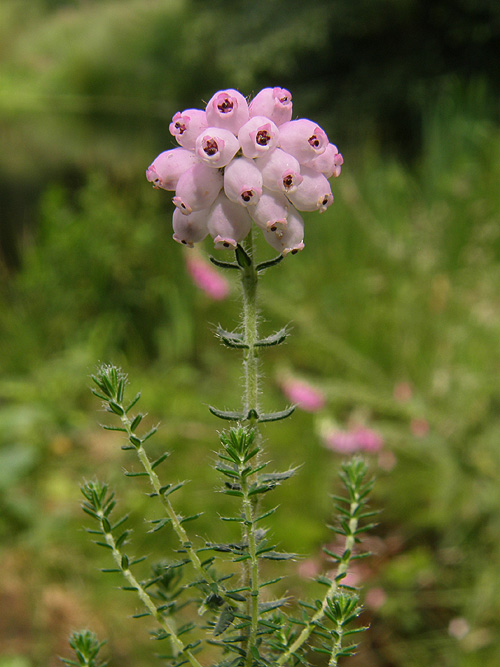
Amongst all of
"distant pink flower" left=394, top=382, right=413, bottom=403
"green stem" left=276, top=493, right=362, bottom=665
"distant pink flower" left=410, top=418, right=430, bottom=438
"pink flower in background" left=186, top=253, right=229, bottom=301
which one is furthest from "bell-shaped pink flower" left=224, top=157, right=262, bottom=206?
"pink flower in background" left=186, top=253, right=229, bottom=301

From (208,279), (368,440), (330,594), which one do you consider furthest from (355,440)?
(330,594)

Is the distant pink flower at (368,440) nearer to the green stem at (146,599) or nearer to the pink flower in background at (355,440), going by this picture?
the pink flower in background at (355,440)

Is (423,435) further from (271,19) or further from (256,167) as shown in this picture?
(271,19)

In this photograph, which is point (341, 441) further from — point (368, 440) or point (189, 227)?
point (189, 227)

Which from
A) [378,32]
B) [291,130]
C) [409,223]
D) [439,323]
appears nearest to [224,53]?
[378,32]

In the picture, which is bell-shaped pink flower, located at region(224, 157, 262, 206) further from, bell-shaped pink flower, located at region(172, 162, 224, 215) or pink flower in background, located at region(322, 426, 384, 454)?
pink flower in background, located at region(322, 426, 384, 454)

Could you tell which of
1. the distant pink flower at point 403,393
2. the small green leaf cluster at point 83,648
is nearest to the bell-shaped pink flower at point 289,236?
the small green leaf cluster at point 83,648
